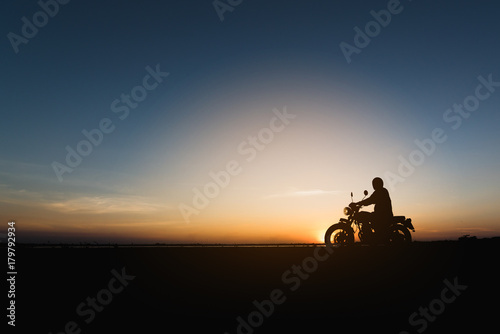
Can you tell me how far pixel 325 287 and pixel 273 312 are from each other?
1.85 metres

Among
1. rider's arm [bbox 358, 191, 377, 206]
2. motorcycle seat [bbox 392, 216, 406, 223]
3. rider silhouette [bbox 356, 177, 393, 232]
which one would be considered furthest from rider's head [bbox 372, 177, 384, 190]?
motorcycle seat [bbox 392, 216, 406, 223]

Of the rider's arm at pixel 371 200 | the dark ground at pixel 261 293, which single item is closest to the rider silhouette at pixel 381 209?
the rider's arm at pixel 371 200

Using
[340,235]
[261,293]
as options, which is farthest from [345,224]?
[261,293]

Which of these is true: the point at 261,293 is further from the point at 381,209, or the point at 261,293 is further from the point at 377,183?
the point at 377,183

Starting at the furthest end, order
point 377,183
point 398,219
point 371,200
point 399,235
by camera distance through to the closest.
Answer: point 377,183, point 371,200, point 398,219, point 399,235

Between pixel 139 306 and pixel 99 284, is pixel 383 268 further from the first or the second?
pixel 99 284

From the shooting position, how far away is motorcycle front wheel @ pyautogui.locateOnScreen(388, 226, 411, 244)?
13000mm

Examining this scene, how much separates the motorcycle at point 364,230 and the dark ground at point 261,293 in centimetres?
325

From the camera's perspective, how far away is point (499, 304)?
5.72 m

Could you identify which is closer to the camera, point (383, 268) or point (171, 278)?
point (171, 278)

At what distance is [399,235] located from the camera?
13070mm

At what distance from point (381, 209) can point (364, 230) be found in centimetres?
114

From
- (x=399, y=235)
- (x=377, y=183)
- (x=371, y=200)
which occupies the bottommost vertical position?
(x=399, y=235)

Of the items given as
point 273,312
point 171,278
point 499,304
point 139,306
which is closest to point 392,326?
point 273,312
